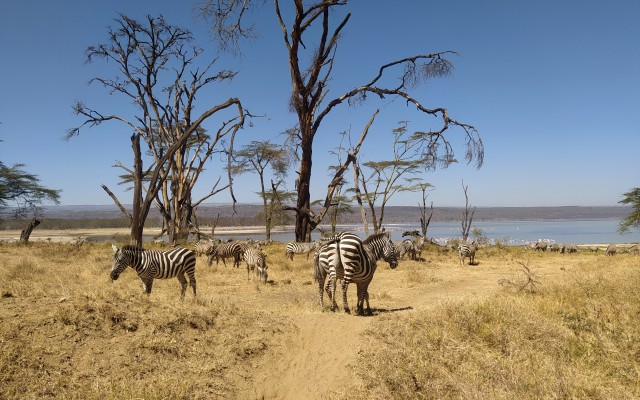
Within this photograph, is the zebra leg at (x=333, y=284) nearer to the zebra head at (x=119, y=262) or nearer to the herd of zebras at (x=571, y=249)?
the zebra head at (x=119, y=262)

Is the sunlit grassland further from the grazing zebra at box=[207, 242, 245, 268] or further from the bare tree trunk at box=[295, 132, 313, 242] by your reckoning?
the grazing zebra at box=[207, 242, 245, 268]

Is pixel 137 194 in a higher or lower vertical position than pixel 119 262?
higher

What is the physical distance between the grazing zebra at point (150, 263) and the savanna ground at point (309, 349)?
8.15 ft

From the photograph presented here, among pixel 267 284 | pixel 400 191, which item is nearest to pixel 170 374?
pixel 267 284

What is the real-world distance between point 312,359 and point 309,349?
0.36 m

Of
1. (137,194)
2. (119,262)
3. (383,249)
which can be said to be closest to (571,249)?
(383,249)

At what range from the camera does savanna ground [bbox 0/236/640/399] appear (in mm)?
4594

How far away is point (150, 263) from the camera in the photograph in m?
9.80

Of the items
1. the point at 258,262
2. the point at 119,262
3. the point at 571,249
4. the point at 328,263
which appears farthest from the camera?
the point at 571,249

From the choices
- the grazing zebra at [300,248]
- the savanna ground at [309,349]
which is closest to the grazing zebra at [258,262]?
the savanna ground at [309,349]

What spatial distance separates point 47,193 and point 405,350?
3768 cm

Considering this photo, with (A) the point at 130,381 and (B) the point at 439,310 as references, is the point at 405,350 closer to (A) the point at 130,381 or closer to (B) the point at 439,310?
(B) the point at 439,310

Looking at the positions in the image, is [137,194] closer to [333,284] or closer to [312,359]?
[333,284]

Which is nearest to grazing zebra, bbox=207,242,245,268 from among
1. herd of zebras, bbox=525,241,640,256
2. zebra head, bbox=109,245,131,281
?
zebra head, bbox=109,245,131,281
